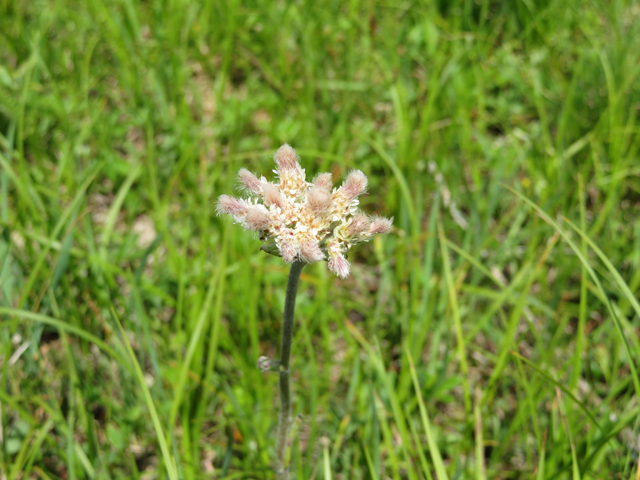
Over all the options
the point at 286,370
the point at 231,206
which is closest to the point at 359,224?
the point at 231,206

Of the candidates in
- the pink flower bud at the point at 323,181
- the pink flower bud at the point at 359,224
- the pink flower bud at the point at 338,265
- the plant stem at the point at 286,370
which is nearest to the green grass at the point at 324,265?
the plant stem at the point at 286,370

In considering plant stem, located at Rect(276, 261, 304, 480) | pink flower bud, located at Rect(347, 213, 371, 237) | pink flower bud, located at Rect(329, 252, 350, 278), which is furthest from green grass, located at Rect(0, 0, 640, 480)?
pink flower bud, located at Rect(347, 213, 371, 237)

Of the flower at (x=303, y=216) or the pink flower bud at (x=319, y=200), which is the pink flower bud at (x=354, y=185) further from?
the pink flower bud at (x=319, y=200)

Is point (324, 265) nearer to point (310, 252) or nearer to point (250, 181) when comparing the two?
point (250, 181)

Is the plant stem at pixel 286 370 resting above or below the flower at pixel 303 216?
below

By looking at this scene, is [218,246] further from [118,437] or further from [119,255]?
[118,437]

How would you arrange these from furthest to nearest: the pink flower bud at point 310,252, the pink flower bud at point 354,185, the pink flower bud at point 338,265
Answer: the pink flower bud at point 354,185
the pink flower bud at point 338,265
the pink flower bud at point 310,252

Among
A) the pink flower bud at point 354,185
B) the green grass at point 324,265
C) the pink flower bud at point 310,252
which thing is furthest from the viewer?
the green grass at point 324,265
